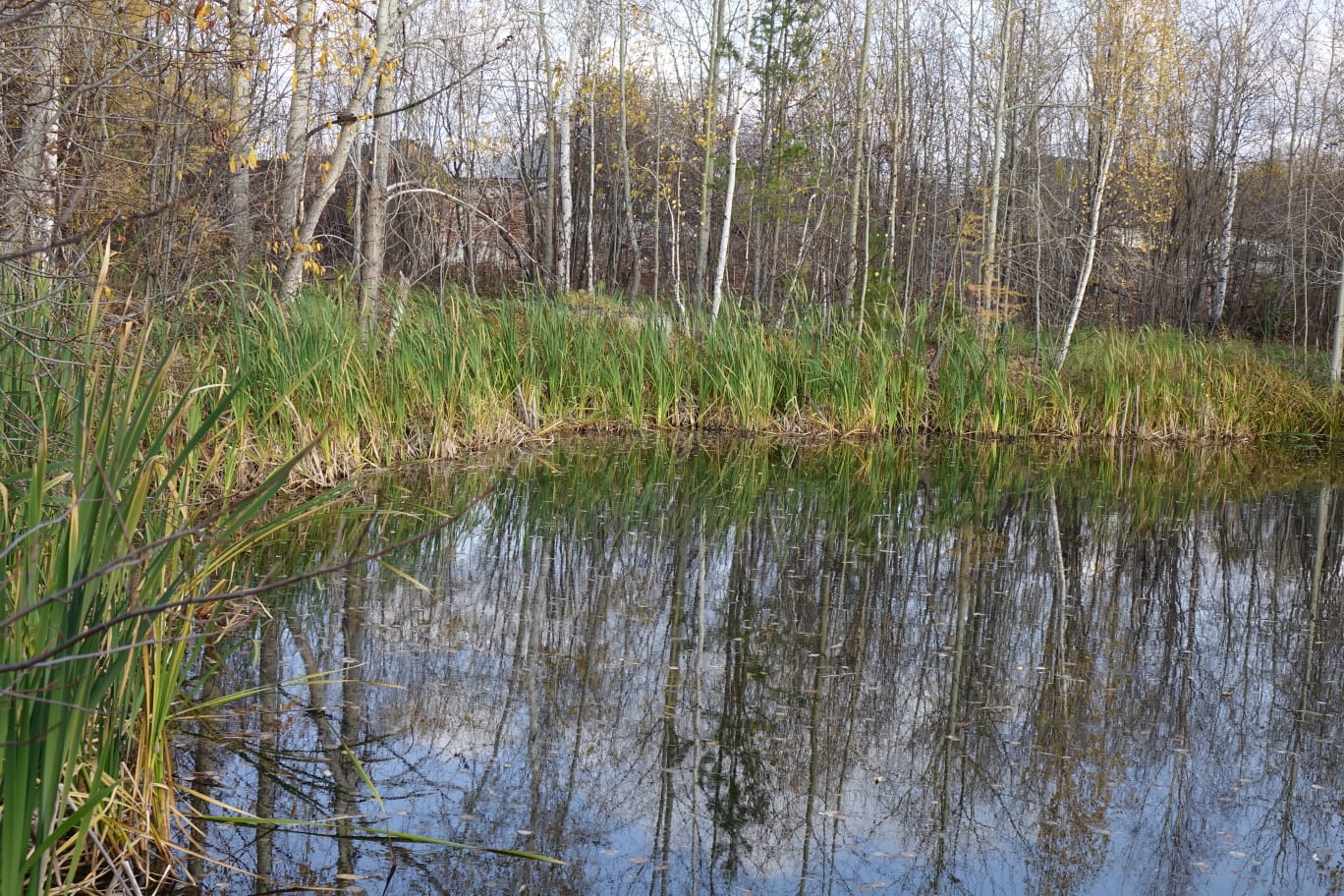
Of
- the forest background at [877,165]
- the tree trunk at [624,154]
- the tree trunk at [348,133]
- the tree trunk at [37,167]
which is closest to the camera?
the tree trunk at [37,167]

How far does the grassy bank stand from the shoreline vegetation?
0.02 meters

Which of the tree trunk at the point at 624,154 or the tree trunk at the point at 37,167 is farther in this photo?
the tree trunk at the point at 624,154

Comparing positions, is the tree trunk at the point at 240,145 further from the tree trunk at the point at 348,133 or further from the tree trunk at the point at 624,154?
the tree trunk at the point at 624,154

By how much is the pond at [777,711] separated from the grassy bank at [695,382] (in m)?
0.98

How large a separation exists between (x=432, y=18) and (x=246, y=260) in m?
15.0

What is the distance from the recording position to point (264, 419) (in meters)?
2.79

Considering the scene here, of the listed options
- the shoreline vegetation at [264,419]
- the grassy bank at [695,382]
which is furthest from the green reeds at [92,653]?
the grassy bank at [695,382]

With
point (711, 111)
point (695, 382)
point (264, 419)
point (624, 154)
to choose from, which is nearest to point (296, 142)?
point (695, 382)

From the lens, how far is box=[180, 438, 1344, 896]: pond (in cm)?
253

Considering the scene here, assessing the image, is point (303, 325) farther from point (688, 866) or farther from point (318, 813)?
point (688, 866)

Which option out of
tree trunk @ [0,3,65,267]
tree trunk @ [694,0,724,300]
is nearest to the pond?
tree trunk @ [0,3,65,267]

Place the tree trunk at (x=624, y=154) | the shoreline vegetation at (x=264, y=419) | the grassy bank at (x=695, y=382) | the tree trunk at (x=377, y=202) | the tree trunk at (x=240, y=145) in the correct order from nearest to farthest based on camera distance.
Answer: the shoreline vegetation at (x=264, y=419) → the tree trunk at (x=240, y=145) → the grassy bank at (x=695, y=382) → the tree trunk at (x=377, y=202) → the tree trunk at (x=624, y=154)

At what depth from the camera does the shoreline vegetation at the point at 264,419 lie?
5.75ft

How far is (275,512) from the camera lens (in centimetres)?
550
